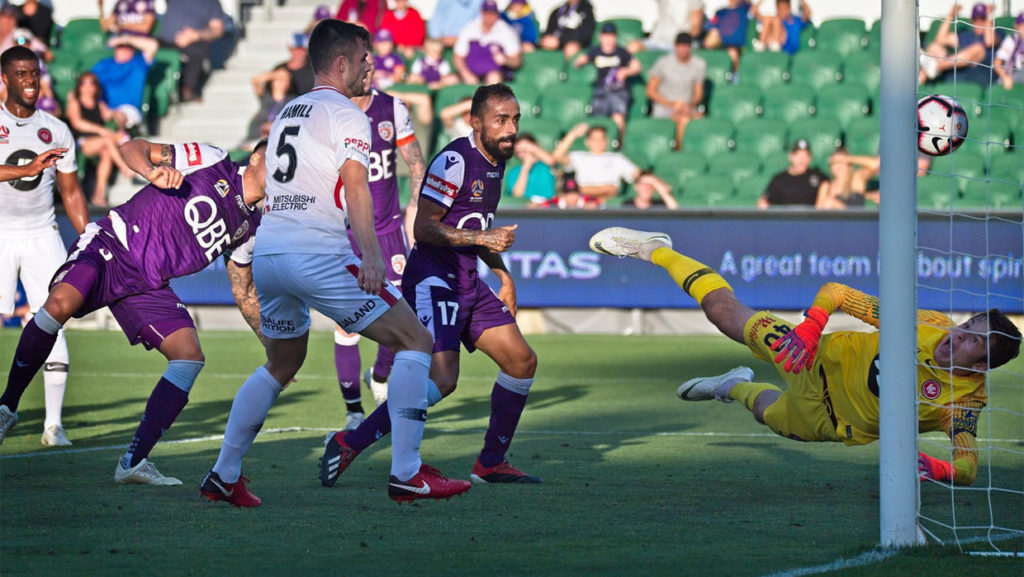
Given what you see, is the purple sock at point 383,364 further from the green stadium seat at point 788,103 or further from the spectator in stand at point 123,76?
the spectator in stand at point 123,76

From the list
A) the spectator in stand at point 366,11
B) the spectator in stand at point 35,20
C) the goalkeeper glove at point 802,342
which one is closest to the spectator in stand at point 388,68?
the spectator in stand at point 366,11

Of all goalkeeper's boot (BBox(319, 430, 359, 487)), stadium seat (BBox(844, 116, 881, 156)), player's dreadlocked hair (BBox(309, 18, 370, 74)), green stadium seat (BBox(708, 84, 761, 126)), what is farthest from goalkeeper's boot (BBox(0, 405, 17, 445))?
green stadium seat (BBox(708, 84, 761, 126))

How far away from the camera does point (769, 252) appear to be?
1513 centimetres

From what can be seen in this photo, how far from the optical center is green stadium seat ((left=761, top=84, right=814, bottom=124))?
61.3 ft

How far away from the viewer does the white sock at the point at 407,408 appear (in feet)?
19.7

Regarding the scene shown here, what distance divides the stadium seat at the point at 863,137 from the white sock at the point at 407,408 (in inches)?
493

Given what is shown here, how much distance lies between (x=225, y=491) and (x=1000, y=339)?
3476mm

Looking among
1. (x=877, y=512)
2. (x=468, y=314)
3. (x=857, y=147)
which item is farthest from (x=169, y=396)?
(x=857, y=147)

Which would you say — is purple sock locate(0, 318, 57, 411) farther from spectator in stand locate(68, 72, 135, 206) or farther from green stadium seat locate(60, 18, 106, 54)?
green stadium seat locate(60, 18, 106, 54)

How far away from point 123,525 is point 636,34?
16.1 metres

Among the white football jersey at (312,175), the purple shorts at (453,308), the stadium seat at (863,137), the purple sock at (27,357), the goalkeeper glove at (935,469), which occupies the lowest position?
the goalkeeper glove at (935,469)

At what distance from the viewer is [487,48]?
1977cm

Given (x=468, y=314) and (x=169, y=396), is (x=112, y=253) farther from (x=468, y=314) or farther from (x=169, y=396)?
(x=468, y=314)

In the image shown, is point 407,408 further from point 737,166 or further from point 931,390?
point 737,166
